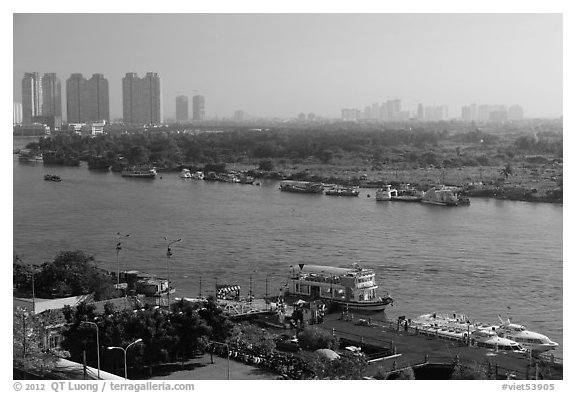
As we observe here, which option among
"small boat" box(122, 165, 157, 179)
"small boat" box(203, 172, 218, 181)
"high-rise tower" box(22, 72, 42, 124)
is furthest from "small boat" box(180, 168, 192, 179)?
"high-rise tower" box(22, 72, 42, 124)

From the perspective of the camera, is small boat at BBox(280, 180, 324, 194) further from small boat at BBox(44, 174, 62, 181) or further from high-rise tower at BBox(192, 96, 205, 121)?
high-rise tower at BBox(192, 96, 205, 121)

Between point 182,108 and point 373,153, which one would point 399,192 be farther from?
point 182,108

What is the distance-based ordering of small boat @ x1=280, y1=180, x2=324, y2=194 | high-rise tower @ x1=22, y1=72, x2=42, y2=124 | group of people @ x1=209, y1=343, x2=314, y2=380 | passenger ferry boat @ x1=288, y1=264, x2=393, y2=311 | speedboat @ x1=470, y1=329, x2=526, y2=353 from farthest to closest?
small boat @ x1=280, y1=180, x2=324, y2=194, high-rise tower @ x1=22, y1=72, x2=42, y2=124, passenger ferry boat @ x1=288, y1=264, x2=393, y2=311, speedboat @ x1=470, y1=329, x2=526, y2=353, group of people @ x1=209, y1=343, x2=314, y2=380

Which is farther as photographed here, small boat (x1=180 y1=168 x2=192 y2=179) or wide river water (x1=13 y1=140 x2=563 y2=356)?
small boat (x1=180 y1=168 x2=192 y2=179)

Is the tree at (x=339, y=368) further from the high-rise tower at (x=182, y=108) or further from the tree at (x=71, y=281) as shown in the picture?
the high-rise tower at (x=182, y=108)

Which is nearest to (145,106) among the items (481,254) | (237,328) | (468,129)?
(481,254)
